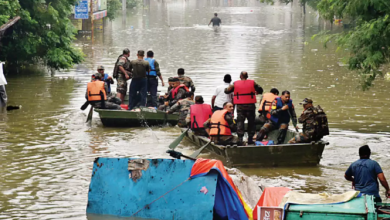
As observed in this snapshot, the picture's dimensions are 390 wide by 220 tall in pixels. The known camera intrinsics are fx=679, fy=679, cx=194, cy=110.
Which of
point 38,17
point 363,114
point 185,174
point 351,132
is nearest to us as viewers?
point 185,174

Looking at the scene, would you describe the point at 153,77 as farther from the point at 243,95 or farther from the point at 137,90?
the point at 243,95

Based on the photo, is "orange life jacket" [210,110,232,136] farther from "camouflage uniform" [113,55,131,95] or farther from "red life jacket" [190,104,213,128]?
"camouflage uniform" [113,55,131,95]

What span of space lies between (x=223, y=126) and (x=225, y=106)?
0.42 m

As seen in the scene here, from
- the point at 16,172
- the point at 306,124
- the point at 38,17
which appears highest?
the point at 38,17

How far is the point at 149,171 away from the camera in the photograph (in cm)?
1048

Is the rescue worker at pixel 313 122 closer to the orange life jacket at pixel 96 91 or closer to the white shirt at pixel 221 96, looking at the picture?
the white shirt at pixel 221 96

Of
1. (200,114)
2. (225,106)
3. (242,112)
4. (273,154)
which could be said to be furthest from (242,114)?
(273,154)

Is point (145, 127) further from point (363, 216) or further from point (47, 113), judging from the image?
point (363, 216)

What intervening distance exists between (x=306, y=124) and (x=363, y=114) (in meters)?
6.85

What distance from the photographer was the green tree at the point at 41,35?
27375 millimetres

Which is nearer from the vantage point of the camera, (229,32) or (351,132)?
(351,132)

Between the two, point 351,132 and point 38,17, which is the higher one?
point 38,17

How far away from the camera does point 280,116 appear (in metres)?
15.0

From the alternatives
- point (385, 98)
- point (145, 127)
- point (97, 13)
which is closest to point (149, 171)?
point (145, 127)
